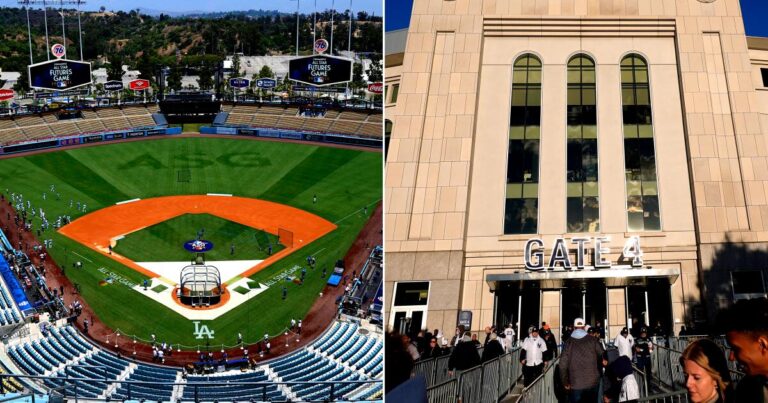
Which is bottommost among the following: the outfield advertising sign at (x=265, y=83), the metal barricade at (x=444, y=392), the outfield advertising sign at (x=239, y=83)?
the metal barricade at (x=444, y=392)

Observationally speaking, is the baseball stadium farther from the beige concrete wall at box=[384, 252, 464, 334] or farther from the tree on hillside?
the beige concrete wall at box=[384, 252, 464, 334]

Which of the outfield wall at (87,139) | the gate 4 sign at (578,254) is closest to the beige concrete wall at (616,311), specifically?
the gate 4 sign at (578,254)

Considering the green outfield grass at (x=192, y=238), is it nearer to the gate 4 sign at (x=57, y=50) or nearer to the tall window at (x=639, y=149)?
the gate 4 sign at (x=57, y=50)

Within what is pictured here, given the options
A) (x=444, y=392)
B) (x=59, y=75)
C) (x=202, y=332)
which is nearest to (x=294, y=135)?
(x=59, y=75)

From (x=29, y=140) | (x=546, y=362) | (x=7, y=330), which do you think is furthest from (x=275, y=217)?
(x=546, y=362)

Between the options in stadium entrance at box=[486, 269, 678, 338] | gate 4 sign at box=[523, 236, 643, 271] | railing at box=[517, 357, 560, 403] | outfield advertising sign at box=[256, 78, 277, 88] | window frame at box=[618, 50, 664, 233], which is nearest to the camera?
railing at box=[517, 357, 560, 403]

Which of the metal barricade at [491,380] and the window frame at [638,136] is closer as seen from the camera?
the metal barricade at [491,380]

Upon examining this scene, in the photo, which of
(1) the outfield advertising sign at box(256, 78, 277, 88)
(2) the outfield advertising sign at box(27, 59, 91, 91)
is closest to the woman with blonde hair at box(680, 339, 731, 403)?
(2) the outfield advertising sign at box(27, 59, 91, 91)
